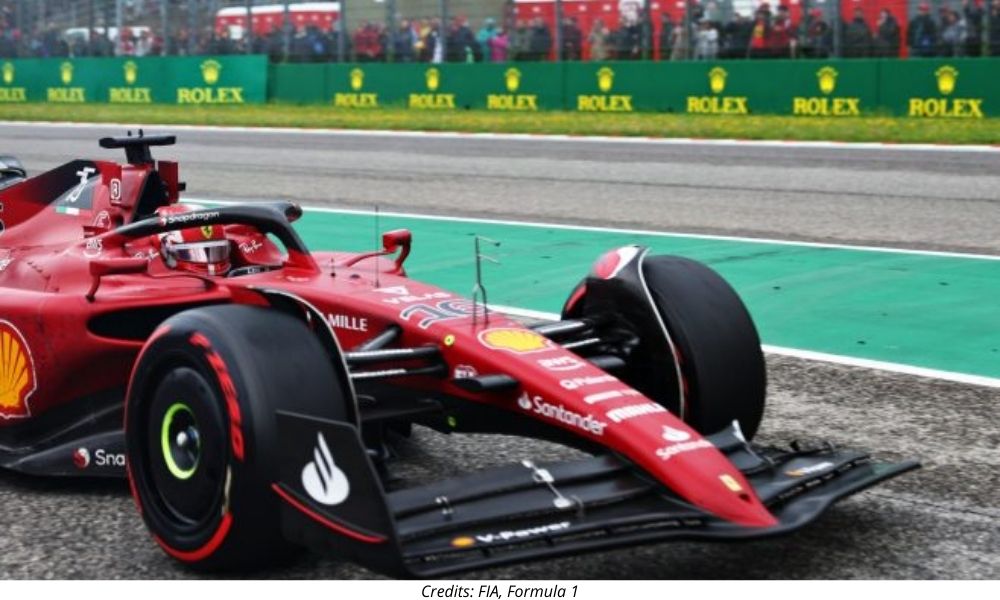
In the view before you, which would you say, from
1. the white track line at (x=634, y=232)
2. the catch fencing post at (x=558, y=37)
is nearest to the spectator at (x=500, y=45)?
the catch fencing post at (x=558, y=37)

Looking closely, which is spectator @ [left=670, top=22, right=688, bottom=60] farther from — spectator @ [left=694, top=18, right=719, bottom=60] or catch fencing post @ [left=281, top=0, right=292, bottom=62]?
catch fencing post @ [left=281, top=0, right=292, bottom=62]

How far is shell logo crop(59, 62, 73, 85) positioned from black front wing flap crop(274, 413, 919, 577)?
1199 inches

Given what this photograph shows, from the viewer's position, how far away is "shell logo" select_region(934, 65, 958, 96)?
21.7 meters

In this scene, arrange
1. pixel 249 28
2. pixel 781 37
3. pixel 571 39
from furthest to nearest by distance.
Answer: pixel 249 28 → pixel 571 39 → pixel 781 37

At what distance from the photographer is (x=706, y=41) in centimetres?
2448

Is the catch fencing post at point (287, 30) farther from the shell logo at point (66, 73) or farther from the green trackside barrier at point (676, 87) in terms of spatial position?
the shell logo at point (66, 73)

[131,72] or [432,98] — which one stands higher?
[131,72]

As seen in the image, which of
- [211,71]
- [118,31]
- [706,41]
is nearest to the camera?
[706,41]

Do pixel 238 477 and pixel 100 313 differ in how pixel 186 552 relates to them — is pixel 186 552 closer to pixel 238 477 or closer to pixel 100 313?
pixel 238 477

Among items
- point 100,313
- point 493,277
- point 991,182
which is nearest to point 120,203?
point 100,313

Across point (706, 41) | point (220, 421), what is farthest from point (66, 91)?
point (220, 421)

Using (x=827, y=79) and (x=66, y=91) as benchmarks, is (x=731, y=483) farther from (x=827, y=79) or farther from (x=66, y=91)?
(x=66, y=91)

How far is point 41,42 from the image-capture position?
34.4 m

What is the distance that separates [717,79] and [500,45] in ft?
15.2
